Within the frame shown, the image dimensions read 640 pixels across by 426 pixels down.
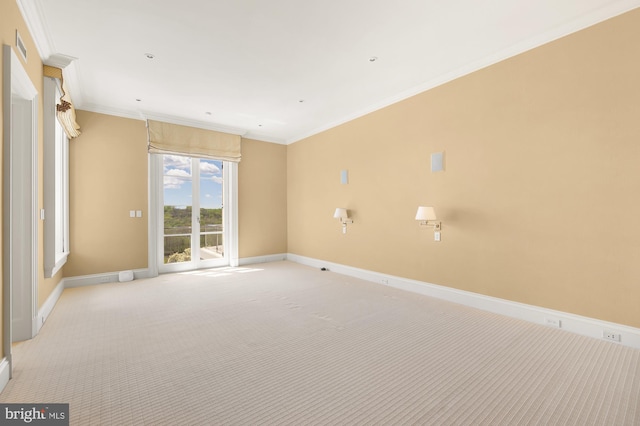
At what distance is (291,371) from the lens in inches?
88.7

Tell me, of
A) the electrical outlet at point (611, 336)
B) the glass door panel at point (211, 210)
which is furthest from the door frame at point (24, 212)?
the electrical outlet at point (611, 336)

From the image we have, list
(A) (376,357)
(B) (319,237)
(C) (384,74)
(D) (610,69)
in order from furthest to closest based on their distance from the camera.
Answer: (B) (319,237)
(C) (384,74)
(D) (610,69)
(A) (376,357)

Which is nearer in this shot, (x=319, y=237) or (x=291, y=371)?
(x=291, y=371)

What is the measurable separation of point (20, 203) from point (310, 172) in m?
4.72

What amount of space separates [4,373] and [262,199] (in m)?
5.22

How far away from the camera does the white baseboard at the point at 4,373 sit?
197 centimetres

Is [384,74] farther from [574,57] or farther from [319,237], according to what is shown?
[319,237]

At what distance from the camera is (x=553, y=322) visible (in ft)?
10.0

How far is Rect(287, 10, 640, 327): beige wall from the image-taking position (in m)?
2.68

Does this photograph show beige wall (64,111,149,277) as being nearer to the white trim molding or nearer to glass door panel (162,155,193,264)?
glass door panel (162,155,193,264)

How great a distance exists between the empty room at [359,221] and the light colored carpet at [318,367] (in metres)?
0.02

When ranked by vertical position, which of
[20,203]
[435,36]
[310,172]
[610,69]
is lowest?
[20,203]

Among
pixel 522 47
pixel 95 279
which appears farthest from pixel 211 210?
pixel 522 47

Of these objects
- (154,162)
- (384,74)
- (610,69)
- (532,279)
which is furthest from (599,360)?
(154,162)
